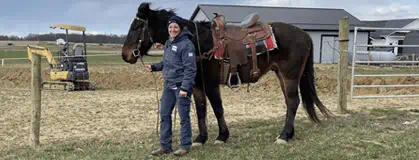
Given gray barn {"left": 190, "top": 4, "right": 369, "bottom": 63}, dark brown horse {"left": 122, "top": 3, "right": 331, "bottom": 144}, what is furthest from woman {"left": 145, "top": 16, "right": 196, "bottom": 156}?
gray barn {"left": 190, "top": 4, "right": 369, "bottom": 63}

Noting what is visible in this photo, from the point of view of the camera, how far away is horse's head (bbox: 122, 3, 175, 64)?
185 inches

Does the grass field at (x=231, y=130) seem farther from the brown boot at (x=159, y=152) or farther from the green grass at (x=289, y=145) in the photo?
the brown boot at (x=159, y=152)

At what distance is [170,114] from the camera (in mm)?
4465

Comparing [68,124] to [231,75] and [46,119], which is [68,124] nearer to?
[46,119]

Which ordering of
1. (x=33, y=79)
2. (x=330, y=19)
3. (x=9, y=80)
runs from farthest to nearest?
(x=330, y=19) → (x=9, y=80) → (x=33, y=79)

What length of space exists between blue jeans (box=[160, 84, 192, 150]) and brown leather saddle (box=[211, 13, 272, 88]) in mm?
717

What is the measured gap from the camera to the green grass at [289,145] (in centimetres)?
442

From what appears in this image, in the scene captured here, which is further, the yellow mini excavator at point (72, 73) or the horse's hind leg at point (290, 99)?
the yellow mini excavator at point (72, 73)

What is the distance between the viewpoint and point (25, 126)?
699 centimetres

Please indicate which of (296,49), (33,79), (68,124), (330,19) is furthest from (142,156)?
(330,19)

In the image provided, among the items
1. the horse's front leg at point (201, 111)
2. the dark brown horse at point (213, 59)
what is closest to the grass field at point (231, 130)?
the horse's front leg at point (201, 111)

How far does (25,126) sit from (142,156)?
3349 millimetres

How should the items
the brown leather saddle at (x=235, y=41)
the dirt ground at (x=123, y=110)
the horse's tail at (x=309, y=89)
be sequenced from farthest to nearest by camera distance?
the dirt ground at (x=123, y=110) < the horse's tail at (x=309, y=89) < the brown leather saddle at (x=235, y=41)

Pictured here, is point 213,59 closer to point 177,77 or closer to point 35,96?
point 177,77
